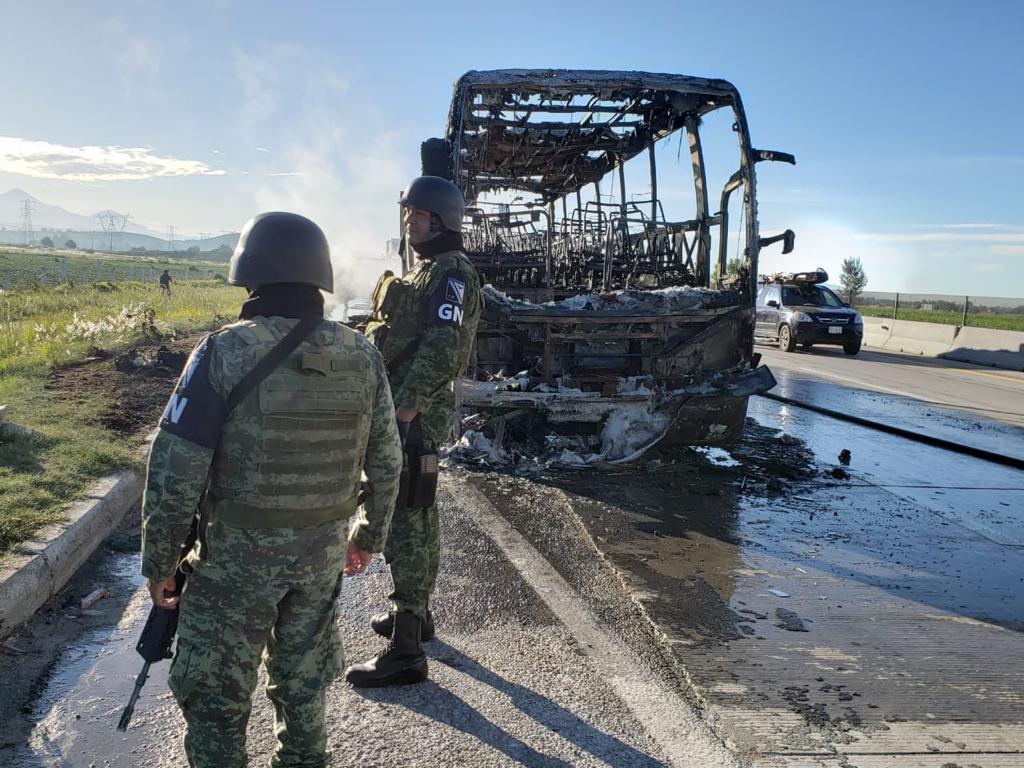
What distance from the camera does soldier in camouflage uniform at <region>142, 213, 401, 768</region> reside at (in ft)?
5.97

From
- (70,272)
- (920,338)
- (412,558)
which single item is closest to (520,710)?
(412,558)

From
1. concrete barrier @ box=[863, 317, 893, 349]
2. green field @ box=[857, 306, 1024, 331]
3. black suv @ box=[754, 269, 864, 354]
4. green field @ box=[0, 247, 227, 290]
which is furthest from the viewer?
green field @ box=[857, 306, 1024, 331]

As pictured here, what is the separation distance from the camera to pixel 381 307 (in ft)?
10.4

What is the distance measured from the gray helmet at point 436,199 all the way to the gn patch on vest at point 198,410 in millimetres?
1502

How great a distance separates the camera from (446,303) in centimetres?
303

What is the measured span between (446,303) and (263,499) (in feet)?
4.44

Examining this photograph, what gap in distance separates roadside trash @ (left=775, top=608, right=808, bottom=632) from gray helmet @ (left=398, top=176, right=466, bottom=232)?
94.2 inches

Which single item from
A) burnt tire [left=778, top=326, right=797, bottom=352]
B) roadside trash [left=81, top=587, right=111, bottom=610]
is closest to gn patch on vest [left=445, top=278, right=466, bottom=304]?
roadside trash [left=81, top=587, right=111, bottom=610]

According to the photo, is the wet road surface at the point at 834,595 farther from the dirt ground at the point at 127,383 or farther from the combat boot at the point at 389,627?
the dirt ground at the point at 127,383

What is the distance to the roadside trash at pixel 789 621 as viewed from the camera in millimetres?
3555

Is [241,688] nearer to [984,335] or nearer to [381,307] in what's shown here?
[381,307]

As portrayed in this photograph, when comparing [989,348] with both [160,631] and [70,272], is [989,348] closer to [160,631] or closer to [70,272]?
[160,631]

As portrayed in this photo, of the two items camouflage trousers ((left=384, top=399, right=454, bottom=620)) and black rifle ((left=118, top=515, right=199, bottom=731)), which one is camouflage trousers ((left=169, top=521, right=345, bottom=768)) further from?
camouflage trousers ((left=384, top=399, right=454, bottom=620))

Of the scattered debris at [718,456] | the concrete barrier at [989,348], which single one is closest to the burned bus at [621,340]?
the scattered debris at [718,456]
